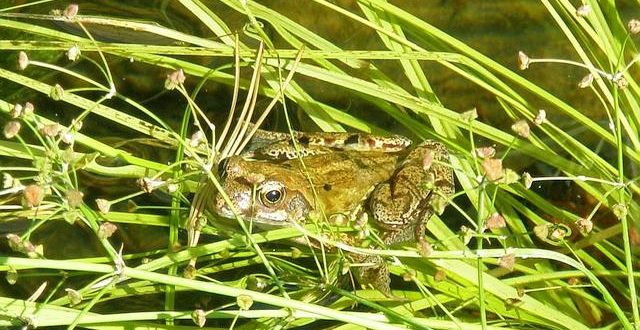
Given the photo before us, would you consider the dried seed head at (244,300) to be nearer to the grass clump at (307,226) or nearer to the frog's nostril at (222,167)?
the grass clump at (307,226)

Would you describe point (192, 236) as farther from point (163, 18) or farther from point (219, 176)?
point (163, 18)

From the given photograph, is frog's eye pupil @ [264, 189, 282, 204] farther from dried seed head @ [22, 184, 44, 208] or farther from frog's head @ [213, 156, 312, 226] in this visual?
dried seed head @ [22, 184, 44, 208]

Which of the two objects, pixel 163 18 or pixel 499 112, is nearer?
pixel 499 112

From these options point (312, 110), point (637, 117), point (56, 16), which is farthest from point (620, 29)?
point (56, 16)

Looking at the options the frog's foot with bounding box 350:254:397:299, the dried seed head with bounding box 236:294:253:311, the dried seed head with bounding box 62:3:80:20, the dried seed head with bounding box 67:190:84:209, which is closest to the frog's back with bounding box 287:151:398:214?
the frog's foot with bounding box 350:254:397:299

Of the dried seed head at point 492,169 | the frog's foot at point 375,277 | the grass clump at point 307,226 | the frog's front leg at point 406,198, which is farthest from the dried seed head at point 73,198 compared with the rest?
the frog's front leg at point 406,198

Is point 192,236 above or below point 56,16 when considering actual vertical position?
below

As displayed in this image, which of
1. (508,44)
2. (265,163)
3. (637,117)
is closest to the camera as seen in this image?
(637,117)

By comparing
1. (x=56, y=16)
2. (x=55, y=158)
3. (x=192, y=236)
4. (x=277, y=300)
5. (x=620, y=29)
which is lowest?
(x=192, y=236)
